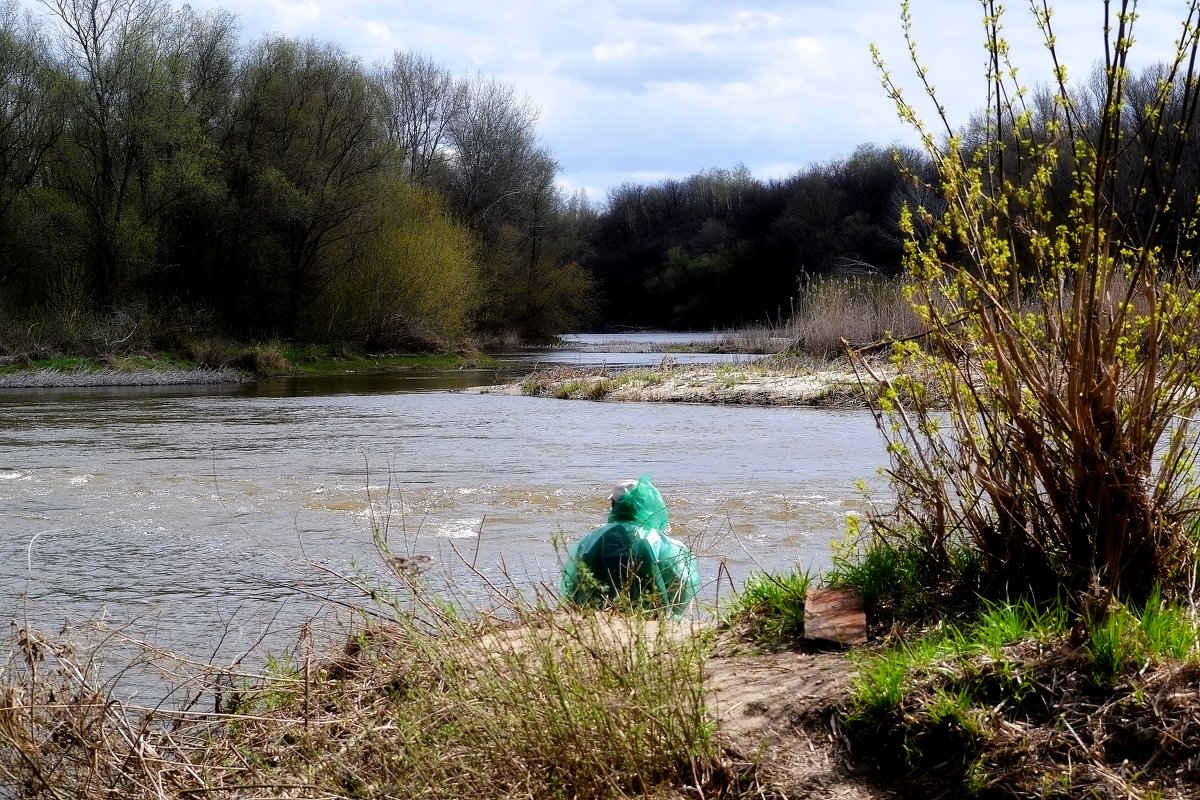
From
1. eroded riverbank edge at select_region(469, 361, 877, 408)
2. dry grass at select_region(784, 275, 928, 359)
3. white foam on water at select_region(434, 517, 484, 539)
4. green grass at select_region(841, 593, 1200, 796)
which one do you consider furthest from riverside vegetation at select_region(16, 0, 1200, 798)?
dry grass at select_region(784, 275, 928, 359)

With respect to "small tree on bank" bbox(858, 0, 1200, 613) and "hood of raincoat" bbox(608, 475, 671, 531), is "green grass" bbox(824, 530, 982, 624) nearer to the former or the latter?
"small tree on bank" bbox(858, 0, 1200, 613)

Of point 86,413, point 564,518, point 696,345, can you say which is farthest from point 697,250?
point 564,518

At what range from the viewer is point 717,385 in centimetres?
2289

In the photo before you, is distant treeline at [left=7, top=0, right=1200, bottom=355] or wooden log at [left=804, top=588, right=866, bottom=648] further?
distant treeline at [left=7, top=0, right=1200, bottom=355]

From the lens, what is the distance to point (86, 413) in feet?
68.4

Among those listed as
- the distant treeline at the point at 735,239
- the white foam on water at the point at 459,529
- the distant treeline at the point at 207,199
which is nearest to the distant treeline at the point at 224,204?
the distant treeline at the point at 207,199

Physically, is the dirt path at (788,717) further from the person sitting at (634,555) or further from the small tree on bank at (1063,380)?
the person sitting at (634,555)

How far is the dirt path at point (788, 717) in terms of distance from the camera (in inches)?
130

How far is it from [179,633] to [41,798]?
6.87 feet

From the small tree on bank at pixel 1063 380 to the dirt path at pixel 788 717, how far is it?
811 mm

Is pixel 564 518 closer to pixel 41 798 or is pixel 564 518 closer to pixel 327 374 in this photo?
pixel 41 798

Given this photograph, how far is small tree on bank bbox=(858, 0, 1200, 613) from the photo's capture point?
385cm

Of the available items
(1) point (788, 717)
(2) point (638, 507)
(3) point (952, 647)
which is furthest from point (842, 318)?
(1) point (788, 717)

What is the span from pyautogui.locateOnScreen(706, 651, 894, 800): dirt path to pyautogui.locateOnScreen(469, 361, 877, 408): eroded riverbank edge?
15.9 meters
